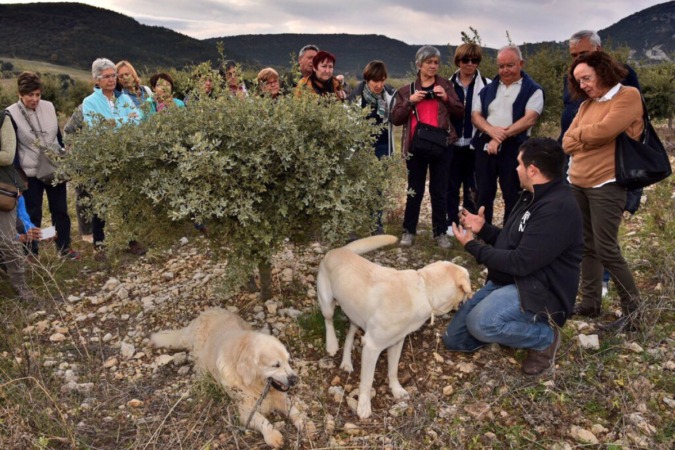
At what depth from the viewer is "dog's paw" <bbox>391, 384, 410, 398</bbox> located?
12.6ft

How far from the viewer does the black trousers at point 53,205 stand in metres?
6.57

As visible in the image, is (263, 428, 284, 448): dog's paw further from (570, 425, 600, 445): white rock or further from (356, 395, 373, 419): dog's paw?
(570, 425, 600, 445): white rock

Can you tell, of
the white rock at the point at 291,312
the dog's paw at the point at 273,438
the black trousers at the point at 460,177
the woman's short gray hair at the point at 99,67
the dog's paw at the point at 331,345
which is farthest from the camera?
the black trousers at the point at 460,177

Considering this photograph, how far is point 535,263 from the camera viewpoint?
3.66m

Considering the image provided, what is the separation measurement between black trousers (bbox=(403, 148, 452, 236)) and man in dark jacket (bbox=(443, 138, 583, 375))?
235 centimetres

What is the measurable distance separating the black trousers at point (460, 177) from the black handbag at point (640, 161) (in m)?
2.78

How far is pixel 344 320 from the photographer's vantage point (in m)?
4.80

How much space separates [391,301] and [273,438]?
1406mm

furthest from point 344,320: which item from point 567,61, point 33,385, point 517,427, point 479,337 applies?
point 567,61

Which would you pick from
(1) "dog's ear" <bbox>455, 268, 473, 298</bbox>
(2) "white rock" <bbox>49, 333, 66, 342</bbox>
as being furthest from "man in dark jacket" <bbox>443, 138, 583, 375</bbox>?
(2) "white rock" <bbox>49, 333, 66, 342</bbox>

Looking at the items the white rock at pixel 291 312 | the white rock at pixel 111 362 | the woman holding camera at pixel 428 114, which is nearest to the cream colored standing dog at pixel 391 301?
the white rock at pixel 291 312

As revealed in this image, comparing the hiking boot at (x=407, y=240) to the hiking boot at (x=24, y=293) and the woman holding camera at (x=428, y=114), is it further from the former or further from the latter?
the hiking boot at (x=24, y=293)

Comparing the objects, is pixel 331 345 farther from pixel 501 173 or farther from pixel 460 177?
pixel 460 177

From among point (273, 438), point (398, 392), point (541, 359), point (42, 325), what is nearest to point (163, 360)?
point (273, 438)
